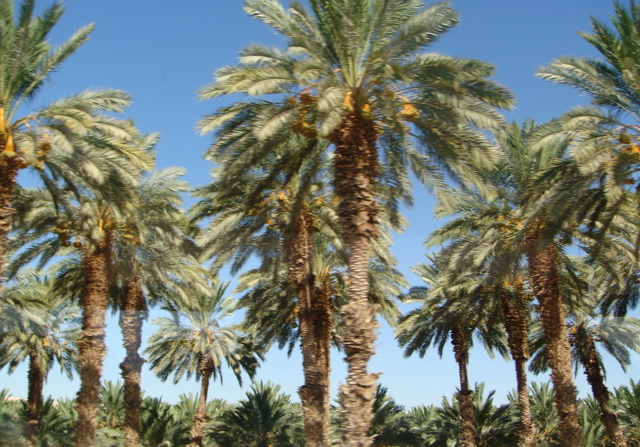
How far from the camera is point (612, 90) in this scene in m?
15.3

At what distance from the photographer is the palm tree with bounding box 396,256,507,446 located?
25.5 meters

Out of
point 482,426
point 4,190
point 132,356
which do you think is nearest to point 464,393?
point 482,426

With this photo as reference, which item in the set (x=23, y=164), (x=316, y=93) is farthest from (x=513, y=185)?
(x=23, y=164)

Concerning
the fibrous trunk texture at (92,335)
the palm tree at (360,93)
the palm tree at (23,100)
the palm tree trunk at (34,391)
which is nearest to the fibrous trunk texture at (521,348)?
the palm tree at (360,93)

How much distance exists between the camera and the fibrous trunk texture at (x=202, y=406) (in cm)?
2974

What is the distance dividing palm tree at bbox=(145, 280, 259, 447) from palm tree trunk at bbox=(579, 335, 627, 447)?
1657 centimetres

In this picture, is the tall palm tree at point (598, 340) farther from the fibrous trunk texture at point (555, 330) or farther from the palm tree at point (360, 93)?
the palm tree at point (360, 93)

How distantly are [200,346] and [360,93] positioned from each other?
22.8 m

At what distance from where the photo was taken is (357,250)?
1353 centimetres

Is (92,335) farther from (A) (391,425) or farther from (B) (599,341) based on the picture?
(B) (599,341)

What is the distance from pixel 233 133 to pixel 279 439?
15.2 metres

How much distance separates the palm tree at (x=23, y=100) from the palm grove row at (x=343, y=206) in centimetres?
5

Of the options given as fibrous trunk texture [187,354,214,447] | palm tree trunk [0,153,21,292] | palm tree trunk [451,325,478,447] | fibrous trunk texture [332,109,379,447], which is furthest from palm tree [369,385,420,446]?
palm tree trunk [0,153,21,292]

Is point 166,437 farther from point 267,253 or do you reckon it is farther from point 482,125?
point 482,125
